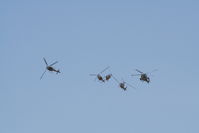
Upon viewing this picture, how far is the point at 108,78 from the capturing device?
105 m

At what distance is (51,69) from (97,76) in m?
9.66

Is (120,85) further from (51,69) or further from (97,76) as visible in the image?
(51,69)

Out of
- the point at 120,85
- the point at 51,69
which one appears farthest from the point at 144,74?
the point at 51,69

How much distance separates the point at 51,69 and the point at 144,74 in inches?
728

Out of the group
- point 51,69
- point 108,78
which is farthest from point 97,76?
point 51,69

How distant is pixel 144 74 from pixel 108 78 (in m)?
8.80

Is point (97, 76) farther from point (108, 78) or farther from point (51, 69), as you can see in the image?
point (51, 69)

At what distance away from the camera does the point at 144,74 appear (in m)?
99.8

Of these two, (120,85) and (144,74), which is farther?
(120,85)

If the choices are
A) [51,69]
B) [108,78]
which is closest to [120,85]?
[108,78]

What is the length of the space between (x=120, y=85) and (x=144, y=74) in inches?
327

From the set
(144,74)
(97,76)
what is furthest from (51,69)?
(144,74)

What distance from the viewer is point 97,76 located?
104m

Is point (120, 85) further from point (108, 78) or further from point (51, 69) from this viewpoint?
point (51, 69)
